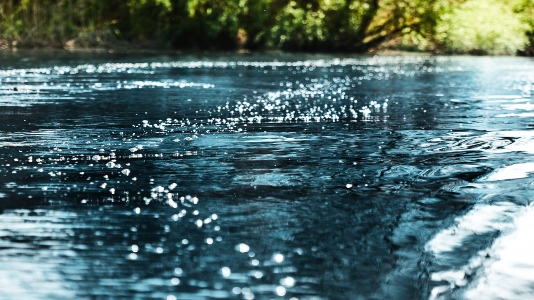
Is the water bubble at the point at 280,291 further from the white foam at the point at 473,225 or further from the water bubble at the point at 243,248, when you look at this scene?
the white foam at the point at 473,225

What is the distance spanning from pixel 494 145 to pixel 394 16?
31092 mm

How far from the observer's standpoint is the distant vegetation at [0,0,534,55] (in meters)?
35.4

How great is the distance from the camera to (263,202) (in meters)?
5.02

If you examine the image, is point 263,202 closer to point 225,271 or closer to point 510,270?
point 225,271

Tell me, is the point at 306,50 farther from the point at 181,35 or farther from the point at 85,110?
the point at 85,110

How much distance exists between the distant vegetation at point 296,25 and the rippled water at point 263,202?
24901 millimetres

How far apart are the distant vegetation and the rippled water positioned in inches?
980

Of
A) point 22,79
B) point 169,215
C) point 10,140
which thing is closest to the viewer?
point 169,215

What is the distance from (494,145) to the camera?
7.67m

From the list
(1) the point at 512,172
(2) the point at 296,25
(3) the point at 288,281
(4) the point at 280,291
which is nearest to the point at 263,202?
(3) the point at 288,281

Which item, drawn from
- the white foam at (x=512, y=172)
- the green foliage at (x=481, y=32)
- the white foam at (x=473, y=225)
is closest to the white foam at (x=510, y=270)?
the white foam at (x=473, y=225)

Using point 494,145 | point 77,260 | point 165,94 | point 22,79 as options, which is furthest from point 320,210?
point 22,79

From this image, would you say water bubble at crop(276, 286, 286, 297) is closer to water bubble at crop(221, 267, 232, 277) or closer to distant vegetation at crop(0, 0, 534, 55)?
water bubble at crop(221, 267, 232, 277)

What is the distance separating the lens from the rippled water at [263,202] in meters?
3.54
